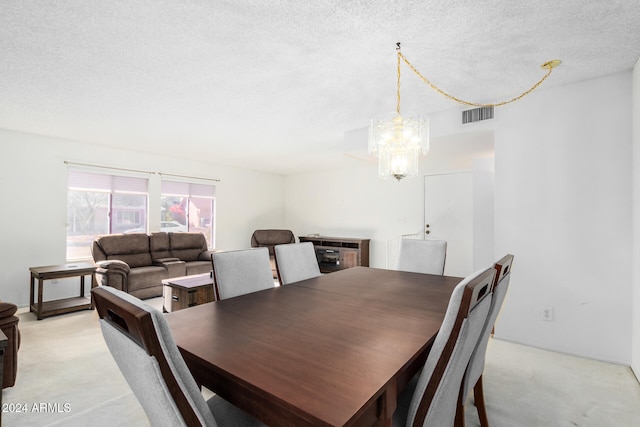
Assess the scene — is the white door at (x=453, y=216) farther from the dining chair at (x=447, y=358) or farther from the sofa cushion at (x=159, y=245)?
the sofa cushion at (x=159, y=245)

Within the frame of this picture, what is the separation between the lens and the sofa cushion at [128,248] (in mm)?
4480

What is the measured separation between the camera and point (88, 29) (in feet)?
6.10

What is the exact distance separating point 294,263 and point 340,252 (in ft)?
11.7

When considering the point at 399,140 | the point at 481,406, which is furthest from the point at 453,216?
the point at 481,406

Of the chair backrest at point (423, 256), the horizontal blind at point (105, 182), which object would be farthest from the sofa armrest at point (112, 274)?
the chair backrest at point (423, 256)

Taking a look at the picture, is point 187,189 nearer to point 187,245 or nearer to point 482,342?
point 187,245

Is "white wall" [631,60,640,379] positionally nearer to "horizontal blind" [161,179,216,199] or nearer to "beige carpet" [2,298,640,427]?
"beige carpet" [2,298,640,427]

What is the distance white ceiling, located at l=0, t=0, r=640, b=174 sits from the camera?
5.59ft

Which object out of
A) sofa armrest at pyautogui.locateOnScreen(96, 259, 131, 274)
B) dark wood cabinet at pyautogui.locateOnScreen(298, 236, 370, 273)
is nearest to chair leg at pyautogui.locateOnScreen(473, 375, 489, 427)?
dark wood cabinet at pyautogui.locateOnScreen(298, 236, 370, 273)

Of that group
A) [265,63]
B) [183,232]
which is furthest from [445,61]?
[183,232]

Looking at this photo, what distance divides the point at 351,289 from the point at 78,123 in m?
3.81

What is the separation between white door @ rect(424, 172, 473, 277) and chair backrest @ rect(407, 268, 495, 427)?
13.2 ft

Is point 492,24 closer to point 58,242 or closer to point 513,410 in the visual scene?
point 513,410

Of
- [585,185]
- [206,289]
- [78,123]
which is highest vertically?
[78,123]
